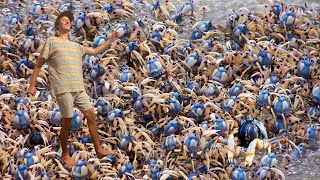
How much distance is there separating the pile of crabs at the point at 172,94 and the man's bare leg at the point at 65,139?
0.28 feet

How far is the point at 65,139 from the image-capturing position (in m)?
8.48

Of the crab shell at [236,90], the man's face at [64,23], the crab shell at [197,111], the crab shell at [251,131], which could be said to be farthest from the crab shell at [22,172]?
the crab shell at [236,90]

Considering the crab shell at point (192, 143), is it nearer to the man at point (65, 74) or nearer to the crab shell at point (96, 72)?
the man at point (65, 74)

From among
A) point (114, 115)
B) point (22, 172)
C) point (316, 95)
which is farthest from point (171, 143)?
point (316, 95)

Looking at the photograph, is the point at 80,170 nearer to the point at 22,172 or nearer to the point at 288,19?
the point at 22,172

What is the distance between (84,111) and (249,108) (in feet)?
6.21

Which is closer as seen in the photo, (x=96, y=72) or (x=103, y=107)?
(x=103, y=107)

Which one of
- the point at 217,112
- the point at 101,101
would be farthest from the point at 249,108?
the point at 101,101

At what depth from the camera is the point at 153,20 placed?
1127 centimetres

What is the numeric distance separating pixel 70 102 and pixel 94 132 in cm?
42

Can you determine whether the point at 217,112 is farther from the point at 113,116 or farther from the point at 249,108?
the point at 113,116

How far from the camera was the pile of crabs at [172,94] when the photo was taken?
8.59 meters

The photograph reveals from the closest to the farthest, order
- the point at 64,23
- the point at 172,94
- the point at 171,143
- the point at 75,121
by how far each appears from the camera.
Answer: the point at 64,23
the point at 171,143
the point at 75,121
the point at 172,94

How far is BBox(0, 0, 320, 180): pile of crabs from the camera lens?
8.59 metres
